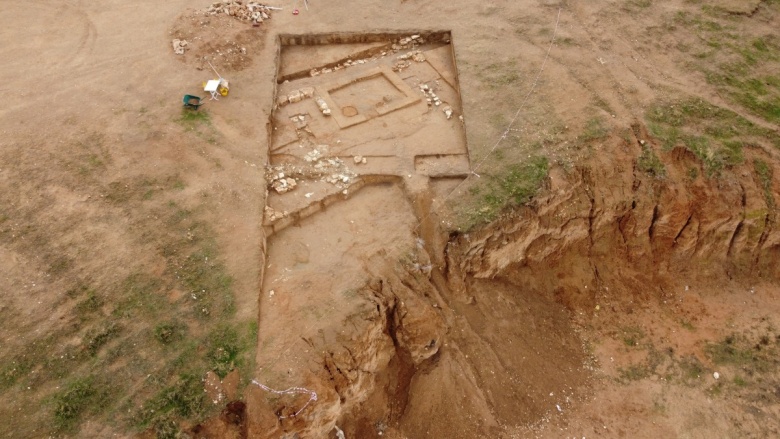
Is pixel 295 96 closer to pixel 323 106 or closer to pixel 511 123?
pixel 323 106

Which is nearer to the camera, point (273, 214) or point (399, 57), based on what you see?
point (273, 214)

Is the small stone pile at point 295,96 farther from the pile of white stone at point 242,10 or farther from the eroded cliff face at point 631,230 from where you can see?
the eroded cliff face at point 631,230

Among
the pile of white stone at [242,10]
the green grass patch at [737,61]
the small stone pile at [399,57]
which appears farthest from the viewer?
the pile of white stone at [242,10]

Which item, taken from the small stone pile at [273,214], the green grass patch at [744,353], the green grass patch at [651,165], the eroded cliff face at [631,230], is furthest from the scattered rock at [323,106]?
the green grass patch at [744,353]

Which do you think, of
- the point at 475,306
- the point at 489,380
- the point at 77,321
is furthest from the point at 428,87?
the point at 77,321

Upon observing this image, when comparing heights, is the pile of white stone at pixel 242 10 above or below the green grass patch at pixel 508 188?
above

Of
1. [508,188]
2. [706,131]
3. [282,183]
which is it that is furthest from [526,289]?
[282,183]

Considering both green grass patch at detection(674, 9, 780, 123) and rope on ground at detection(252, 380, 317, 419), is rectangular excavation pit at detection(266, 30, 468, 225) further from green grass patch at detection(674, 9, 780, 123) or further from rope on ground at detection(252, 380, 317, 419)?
green grass patch at detection(674, 9, 780, 123)
